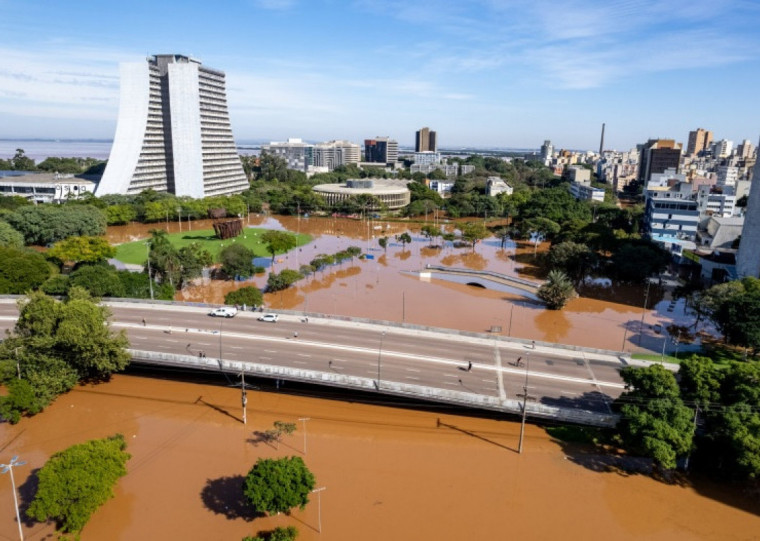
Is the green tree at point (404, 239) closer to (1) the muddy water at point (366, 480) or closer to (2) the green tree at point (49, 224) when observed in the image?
(2) the green tree at point (49, 224)

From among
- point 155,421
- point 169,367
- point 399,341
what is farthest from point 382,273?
point 155,421

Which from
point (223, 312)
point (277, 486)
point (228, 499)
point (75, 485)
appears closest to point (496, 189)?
point (223, 312)

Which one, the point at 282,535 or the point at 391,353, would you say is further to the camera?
the point at 391,353

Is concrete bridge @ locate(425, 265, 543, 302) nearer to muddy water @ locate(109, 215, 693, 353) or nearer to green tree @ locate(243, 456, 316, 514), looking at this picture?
muddy water @ locate(109, 215, 693, 353)

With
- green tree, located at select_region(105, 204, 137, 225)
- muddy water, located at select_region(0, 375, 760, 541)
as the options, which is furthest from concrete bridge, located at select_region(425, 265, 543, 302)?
green tree, located at select_region(105, 204, 137, 225)

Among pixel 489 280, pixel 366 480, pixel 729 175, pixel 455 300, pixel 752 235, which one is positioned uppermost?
pixel 729 175

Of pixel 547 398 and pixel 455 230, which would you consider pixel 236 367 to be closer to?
pixel 547 398

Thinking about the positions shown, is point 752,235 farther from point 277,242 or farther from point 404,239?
point 277,242
